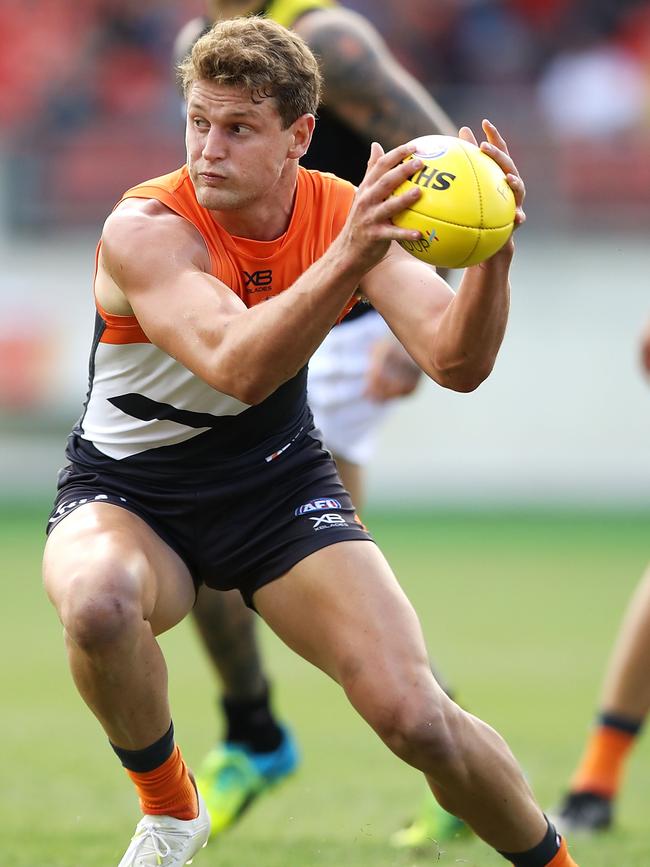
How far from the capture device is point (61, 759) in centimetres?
631

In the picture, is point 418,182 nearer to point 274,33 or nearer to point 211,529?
point 274,33

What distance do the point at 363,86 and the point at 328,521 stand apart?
1827mm

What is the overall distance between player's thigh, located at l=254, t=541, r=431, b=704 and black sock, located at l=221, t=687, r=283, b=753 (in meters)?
1.27

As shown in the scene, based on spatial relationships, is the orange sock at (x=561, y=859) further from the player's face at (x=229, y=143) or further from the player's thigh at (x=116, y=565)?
the player's face at (x=229, y=143)

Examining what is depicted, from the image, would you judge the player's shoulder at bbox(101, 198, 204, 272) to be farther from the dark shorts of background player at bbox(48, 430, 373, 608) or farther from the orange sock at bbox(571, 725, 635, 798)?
the orange sock at bbox(571, 725, 635, 798)

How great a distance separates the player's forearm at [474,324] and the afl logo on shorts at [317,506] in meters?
0.53

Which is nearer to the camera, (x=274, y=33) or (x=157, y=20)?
(x=274, y=33)

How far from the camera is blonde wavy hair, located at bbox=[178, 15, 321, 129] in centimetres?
377

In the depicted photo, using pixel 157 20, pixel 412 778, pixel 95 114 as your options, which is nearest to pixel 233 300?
pixel 412 778

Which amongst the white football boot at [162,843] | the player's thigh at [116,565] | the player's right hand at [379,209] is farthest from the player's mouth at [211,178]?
the white football boot at [162,843]

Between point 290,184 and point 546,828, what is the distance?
6.01 feet

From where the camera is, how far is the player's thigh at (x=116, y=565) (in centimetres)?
378

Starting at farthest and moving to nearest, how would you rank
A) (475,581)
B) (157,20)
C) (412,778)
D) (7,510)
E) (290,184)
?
(157,20) < (7,510) < (475,581) < (412,778) < (290,184)

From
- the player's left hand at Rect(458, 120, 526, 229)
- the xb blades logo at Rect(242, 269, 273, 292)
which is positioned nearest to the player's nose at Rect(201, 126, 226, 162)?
the xb blades logo at Rect(242, 269, 273, 292)
